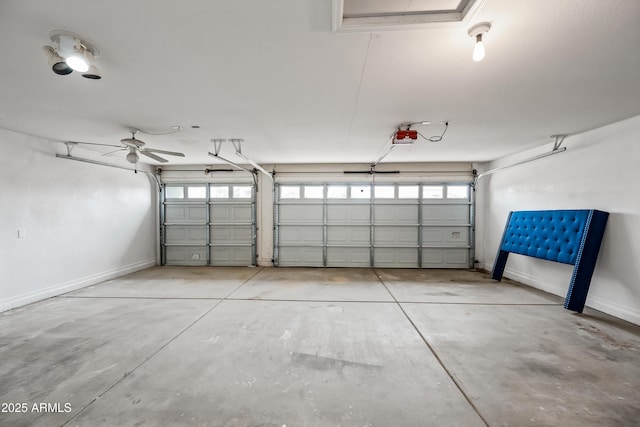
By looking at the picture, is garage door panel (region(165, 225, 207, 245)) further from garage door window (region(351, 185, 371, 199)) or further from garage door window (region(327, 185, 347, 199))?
garage door window (region(351, 185, 371, 199))

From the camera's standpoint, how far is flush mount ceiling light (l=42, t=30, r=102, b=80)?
170cm

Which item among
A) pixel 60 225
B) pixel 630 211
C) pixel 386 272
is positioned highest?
pixel 630 211

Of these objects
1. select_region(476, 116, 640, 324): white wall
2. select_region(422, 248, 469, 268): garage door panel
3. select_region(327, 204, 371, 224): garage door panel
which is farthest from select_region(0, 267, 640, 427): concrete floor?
select_region(327, 204, 371, 224): garage door panel

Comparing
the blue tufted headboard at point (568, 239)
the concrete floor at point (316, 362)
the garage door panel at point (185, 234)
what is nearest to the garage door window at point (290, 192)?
the garage door panel at point (185, 234)

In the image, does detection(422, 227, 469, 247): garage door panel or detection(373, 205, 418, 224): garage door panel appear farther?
detection(373, 205, 418, 224): garage door panel

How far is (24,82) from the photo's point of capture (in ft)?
7.67

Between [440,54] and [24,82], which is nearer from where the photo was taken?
[440,54]

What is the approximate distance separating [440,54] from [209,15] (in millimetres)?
1610

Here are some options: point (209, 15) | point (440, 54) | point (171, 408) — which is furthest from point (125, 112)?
point (440, 54)

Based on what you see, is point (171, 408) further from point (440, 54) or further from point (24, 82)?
point (440, 54)

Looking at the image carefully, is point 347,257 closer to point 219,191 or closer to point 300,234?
point 300,234

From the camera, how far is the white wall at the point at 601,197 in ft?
10.7

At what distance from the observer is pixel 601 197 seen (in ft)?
11.9

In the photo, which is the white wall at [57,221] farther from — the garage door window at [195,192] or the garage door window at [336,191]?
the garage door window at [336,191]
